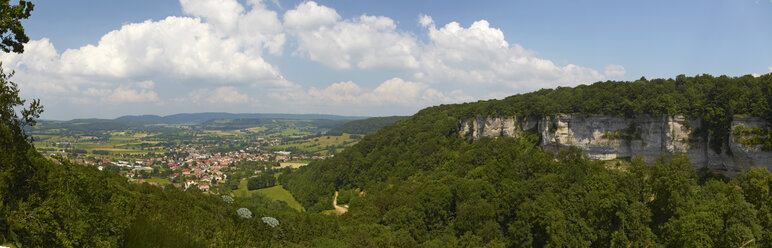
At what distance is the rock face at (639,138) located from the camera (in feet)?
113

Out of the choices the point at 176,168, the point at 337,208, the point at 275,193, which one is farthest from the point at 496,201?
the point at 176,168

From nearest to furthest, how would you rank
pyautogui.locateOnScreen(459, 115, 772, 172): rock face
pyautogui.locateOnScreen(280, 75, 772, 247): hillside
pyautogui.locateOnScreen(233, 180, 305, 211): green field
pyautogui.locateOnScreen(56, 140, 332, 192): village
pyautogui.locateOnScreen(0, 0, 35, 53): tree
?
pyautogui.locateOnScreen(0, 0, 35, 53): tree < pyautogui.locateOnScreen(280, 75, 772, 247): hillside < pyautogui.locateOnScreen(459, 115, 772, 172): rock face < pyautogui.locateOnScreen(233, 180, 305, 211): green field < pyautogui.locateOnScreen(56, 140, 332, 192): village

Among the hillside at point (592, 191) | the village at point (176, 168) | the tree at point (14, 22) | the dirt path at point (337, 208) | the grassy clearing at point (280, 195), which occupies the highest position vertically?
the tree at point (14, 22)

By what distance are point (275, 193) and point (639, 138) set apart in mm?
75516

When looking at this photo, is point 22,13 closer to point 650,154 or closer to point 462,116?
point 650,154

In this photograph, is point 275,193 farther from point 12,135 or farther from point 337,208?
point 12,135

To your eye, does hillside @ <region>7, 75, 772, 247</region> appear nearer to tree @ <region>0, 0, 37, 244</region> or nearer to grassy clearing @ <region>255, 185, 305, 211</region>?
tree @ <region>0, 0, 37, 244</region>

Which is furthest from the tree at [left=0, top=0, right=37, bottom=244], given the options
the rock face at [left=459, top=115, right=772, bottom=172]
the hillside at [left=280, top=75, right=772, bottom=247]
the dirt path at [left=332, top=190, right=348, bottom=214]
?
the dirt path at [left=332, top=190, right=348, bottom=214]

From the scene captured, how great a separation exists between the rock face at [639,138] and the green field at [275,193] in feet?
163

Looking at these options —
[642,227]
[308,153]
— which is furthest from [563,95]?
[308,153]

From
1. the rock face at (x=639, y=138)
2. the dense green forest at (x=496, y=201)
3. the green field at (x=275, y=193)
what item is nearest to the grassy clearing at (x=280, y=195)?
the green field at (x=275, y=193)

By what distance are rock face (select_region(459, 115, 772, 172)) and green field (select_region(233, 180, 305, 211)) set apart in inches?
1956

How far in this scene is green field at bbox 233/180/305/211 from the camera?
7950 cm

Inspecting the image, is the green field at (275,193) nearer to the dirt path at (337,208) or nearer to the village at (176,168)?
the village at (176,168)
